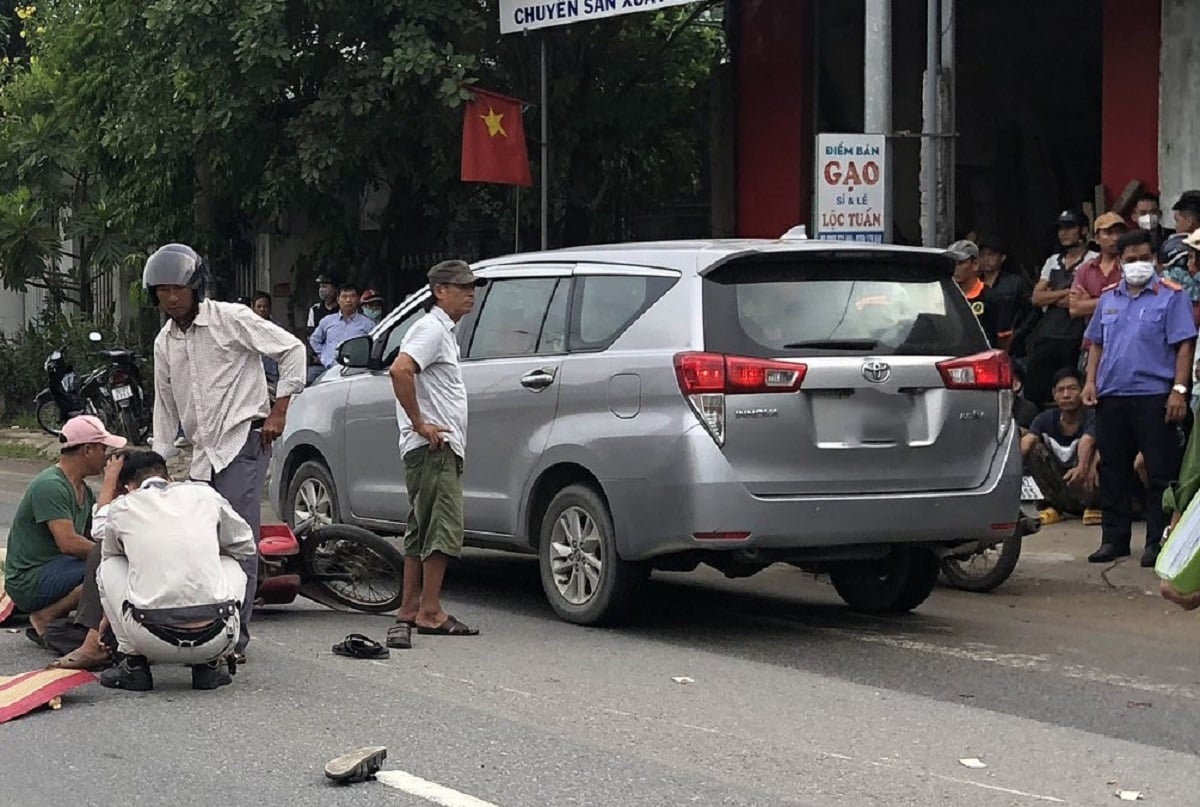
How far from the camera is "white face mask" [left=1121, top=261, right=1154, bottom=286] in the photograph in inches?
429

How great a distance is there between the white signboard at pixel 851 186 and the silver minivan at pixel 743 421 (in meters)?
2.68

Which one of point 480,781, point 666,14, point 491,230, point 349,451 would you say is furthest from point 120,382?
point 480,781

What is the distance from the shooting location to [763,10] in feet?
59.0

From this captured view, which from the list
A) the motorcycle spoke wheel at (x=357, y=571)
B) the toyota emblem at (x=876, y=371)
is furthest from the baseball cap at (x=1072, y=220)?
the motorcycle spoke wheel at (x=357, y=571)

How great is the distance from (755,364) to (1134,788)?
3.02 metres

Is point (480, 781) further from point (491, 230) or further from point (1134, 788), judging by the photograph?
point (491, 230)

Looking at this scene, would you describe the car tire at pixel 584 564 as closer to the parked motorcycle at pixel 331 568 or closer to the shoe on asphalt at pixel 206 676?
the parked motorcycle at pixel 331 568

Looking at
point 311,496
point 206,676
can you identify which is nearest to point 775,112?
point 311,496

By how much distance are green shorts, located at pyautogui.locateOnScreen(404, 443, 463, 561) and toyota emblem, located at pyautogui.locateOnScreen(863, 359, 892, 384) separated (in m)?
1.95

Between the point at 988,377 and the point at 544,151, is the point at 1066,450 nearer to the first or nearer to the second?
the point at 988,377

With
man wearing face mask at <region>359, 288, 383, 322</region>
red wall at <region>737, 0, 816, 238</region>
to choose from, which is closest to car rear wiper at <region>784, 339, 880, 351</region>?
red wall at <region>737, 0, 816, 238</region>

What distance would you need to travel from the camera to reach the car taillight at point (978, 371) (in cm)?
900

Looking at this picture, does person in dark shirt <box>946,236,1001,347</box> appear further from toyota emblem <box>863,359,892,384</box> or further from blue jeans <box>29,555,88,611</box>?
blue jeans <box>29,555,88,611</box>

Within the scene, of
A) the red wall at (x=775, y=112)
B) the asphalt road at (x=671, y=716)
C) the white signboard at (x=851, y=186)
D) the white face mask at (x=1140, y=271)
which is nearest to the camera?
the asphalt road at (x=671, y=716)
